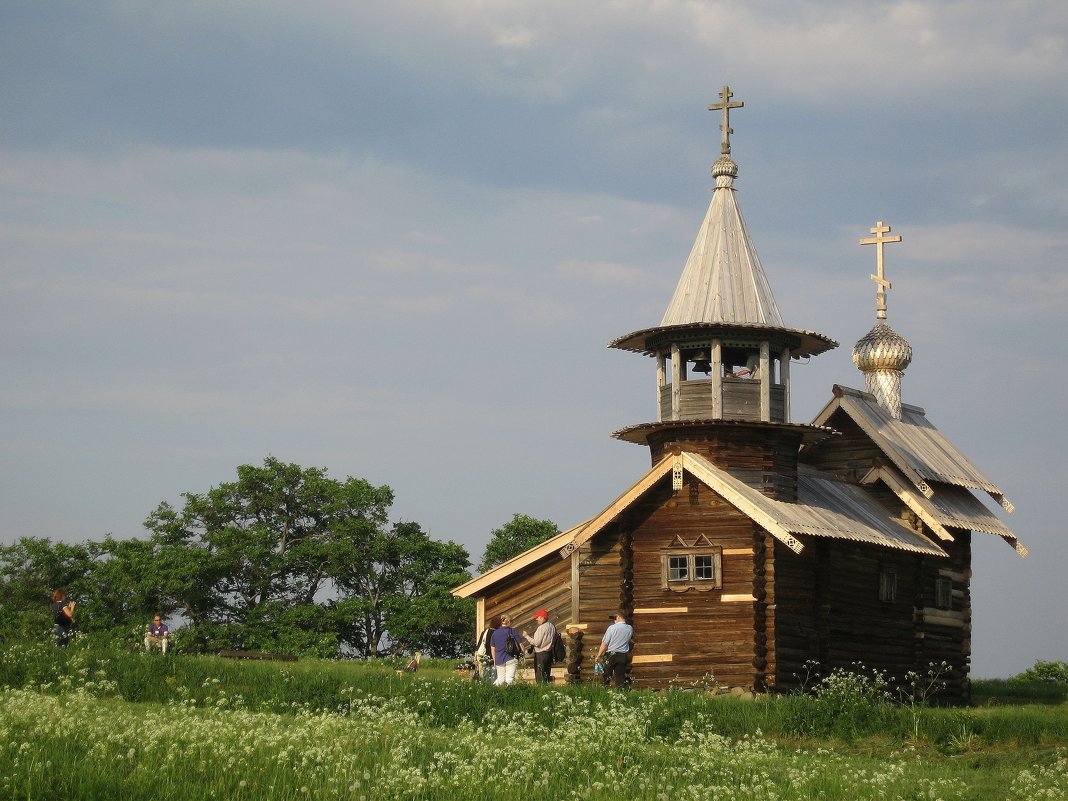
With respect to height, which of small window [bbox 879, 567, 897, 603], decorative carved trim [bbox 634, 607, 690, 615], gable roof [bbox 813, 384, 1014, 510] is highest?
gable roof [bbox 813, 384, 1014, 510]

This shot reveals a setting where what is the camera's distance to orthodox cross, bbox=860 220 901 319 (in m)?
45.4

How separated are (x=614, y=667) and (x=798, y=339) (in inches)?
363

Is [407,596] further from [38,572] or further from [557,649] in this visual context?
[557,649]

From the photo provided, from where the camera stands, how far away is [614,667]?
97.6ft

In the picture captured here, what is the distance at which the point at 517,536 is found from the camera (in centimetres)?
6244

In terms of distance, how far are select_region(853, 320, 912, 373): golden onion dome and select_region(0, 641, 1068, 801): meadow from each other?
17.6 meters

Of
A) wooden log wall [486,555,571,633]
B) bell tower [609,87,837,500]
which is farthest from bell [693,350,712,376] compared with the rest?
wooden log wall [486,555,571,633]

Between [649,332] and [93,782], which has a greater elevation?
[649,332]

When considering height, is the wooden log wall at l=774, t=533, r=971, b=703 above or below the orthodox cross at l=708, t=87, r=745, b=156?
below

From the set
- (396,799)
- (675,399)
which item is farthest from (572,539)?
(396,799)

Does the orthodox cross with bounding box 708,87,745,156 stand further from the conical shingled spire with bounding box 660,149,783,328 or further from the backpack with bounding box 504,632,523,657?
the backpack with bounding box 504,632,523,657

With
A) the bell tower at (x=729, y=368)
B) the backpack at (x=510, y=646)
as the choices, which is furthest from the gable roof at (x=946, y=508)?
the backpack at (x=510, y=646)

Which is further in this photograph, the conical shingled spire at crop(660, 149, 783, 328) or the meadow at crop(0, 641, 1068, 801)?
the conical shingled spire at crop(660, 149, 783, 328)

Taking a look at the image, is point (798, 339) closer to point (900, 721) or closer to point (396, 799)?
point (900, 721)
